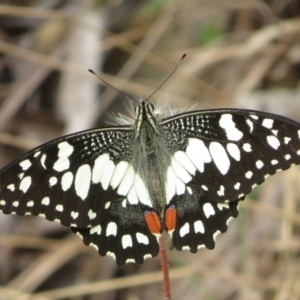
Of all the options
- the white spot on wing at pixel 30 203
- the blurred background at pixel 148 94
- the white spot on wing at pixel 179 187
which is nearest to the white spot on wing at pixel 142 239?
the white spot on wing at pixel 179 187

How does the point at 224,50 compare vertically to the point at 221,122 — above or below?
above

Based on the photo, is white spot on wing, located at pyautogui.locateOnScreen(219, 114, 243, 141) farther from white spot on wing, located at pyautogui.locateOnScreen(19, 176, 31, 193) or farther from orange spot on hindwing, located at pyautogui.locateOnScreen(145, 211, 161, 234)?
white spot on wing, located at pyautogui.locateOnScreen(19, 176, 31, 193)

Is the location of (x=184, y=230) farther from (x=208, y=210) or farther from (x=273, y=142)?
(x=273, y=142)

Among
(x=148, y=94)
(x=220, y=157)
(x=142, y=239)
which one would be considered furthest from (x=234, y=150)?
(x=148, y=94)

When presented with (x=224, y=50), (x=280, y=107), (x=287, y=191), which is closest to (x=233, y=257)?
(x=287, y=191)

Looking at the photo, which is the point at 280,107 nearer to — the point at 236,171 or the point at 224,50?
the point at 224,50

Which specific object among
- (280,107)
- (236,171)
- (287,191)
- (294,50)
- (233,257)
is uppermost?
(294,50)

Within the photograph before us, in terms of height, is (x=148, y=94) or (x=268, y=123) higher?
(x=148, y=94)
